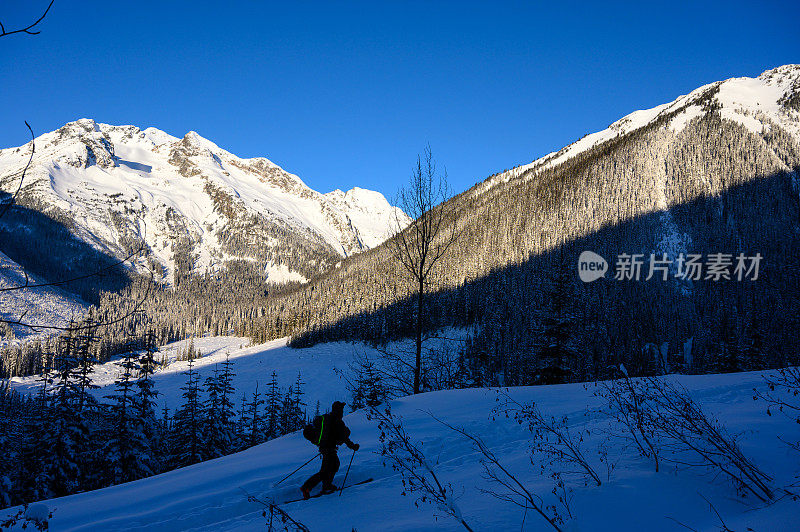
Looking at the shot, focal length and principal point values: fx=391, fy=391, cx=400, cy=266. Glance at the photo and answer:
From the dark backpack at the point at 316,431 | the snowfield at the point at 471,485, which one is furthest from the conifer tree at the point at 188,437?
the dark backpack at the point at 316,431

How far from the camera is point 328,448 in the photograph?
591 cm

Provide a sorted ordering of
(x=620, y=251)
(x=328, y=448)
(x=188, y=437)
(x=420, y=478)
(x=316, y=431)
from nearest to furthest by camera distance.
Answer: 1. (x=420, y=478)
2. (x=328, y=448)
3. (x=316, y=431)
4. (x=188, y=437)
5. (x=620, y=251)

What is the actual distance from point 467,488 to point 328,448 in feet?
7.11

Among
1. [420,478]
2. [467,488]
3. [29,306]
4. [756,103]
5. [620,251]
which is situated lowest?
[467,488]

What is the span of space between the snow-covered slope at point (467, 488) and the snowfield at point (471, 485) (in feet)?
0.06

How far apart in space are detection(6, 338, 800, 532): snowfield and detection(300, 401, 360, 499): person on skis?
0.27 m

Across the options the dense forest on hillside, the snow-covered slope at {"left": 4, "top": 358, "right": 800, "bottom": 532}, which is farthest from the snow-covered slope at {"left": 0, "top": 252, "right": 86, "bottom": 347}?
the snow-covered slope at {"left": 4, "top": 358, "right": 800, "bottom": 532}

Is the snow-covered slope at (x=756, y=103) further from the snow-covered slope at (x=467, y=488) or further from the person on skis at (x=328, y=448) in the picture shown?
the person on skis at (x=328, y=448)

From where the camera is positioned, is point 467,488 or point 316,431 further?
point 316,431

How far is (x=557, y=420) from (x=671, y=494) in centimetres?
381

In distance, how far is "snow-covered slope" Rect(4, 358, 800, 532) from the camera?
3.63 meters

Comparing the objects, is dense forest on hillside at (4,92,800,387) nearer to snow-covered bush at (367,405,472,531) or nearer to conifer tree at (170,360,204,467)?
conifer tree at (170,360,204,467)

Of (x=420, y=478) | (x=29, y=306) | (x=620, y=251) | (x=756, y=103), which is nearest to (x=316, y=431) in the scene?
(x=420, y=478)

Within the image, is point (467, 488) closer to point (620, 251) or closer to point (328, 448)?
point (328, 448)
